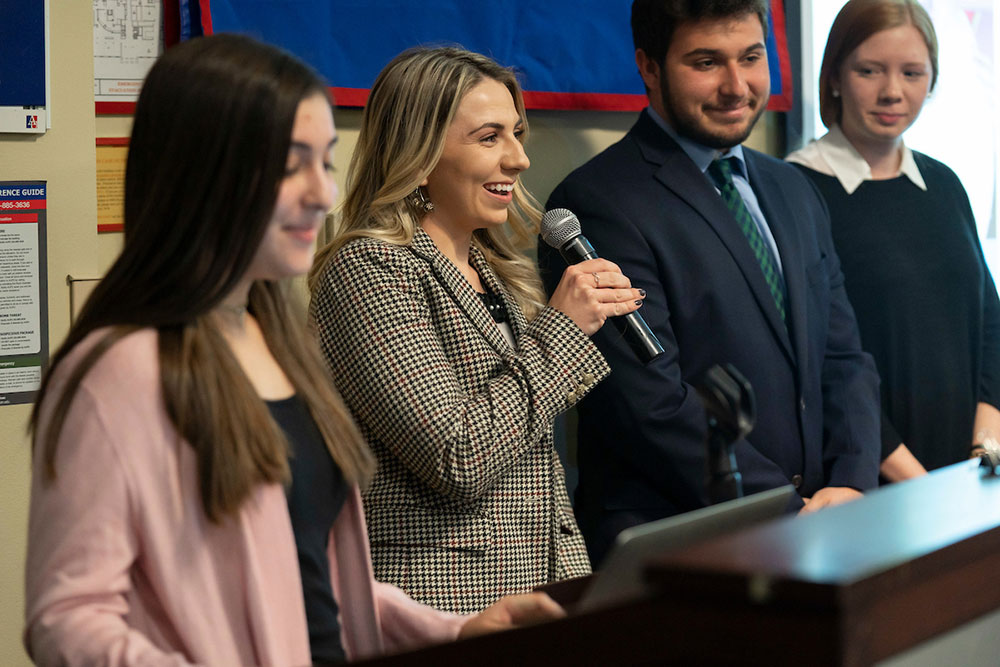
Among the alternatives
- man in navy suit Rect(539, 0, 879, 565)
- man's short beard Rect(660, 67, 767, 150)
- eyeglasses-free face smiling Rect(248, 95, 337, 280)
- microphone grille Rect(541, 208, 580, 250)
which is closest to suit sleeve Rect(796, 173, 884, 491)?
man in navy suit Rect(539, 0, 879, 565)

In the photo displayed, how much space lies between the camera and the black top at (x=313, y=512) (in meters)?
1.32

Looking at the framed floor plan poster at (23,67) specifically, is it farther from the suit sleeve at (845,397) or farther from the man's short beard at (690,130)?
the suit sleeve at (845,397)

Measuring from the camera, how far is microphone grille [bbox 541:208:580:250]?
2.12 metres

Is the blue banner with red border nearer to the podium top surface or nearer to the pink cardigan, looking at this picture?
the pink cardigan

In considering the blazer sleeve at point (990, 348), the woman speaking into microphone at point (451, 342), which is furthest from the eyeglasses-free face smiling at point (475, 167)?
the blazer sleeve at point (990, 348)

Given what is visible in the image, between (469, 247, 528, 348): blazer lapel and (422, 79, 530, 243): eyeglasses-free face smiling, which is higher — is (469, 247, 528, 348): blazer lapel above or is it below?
below

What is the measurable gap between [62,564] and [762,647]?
0.72m

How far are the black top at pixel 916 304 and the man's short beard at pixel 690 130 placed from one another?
1.79 feet

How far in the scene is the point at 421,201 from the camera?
2.16 metres

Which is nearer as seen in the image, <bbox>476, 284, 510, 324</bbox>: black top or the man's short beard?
<bbox>476, 284, 510, 324</bbox>: black top

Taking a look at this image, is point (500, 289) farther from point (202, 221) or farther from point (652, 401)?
point (202, 221)

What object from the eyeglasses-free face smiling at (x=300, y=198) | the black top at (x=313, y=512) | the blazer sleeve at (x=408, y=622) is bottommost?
the blazer sleeve at (x=408, y=622)

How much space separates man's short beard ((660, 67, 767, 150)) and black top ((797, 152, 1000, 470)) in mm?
546

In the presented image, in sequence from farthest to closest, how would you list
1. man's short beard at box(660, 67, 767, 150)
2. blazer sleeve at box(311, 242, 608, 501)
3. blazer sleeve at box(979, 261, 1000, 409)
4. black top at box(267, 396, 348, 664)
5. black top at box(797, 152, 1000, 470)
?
blazer sleeve at box(979, 261, 1000, 409)
black top at box(797, 152, 1000, 470)
man's short beard at box(660, 67, 767, 150)
blazer sleeve at box(311, 242, 608, 501)
black top at box(267, 396, 348, 664)
